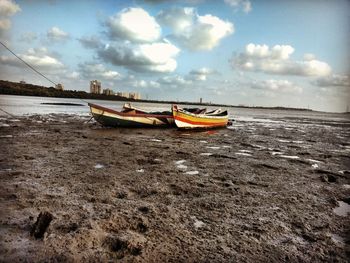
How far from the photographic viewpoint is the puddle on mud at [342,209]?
17.8ft

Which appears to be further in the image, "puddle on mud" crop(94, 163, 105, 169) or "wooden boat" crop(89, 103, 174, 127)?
"wooden boat" crop(89, 103, 174, 127)

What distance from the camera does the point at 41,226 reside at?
151 inches

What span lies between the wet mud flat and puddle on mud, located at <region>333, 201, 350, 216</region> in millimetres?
26

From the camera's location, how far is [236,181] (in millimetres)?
7215

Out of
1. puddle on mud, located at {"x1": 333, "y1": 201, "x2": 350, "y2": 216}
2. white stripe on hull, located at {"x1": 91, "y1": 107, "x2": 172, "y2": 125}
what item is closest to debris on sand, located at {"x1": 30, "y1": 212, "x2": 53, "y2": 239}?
puddle on mud, located at {"x1": 333, "y1": 201, "x2": 350, "y2": 216}

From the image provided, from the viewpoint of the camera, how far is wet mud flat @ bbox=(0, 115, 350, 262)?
361 cm

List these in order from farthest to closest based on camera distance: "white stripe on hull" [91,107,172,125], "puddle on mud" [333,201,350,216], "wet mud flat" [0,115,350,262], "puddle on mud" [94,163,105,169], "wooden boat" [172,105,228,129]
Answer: "wooden boat" [172,105,228,129]
"white stripe on hull" [91,107,172,125]
"puddle on mud" [94,163,105,169]
"puddle on mud" [333,201,350,216]
"wet mud flat" [0,115,350,262]

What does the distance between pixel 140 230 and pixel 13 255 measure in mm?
1652

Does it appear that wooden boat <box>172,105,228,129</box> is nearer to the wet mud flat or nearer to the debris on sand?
the wet mud flat

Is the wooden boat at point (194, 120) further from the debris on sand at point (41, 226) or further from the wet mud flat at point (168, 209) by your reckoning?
the debris on sand at point (41, 226)

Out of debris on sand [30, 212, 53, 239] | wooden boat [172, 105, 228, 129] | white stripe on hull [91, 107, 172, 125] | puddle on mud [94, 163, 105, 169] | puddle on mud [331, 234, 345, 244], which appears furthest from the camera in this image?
wooden boat [172, 105, 228, 129]

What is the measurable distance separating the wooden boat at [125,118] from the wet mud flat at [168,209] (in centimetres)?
997

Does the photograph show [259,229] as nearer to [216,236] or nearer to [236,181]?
[216,236]

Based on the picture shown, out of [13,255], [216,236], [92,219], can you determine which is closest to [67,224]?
[92,219]
